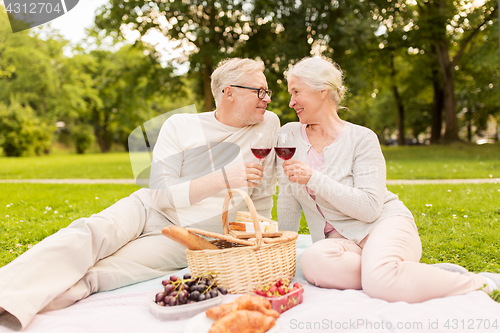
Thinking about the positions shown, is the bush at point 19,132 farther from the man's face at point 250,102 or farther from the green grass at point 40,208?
the man's face at point 250,102

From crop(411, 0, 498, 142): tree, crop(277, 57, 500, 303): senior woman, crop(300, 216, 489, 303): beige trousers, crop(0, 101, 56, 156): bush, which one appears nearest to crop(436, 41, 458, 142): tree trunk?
crop(411, 0, 498, 142): tree

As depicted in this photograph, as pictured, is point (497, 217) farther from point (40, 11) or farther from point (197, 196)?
point (40, 11)

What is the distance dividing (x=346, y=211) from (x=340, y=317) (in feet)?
2.76

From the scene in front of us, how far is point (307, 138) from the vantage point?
3.32 metres

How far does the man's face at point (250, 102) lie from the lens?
3.38 m

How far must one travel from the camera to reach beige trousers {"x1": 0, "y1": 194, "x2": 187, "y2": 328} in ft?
7.97

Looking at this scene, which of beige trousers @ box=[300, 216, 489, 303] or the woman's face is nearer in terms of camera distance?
beige trousers @ box=[300, 216, 489, 303]

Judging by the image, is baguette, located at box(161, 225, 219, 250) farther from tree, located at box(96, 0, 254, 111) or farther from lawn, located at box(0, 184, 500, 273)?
tree, located at box(96, 0, 254, 111)

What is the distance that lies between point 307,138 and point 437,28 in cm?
1826

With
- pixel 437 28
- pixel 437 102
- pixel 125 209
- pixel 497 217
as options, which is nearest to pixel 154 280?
pixel 125 209

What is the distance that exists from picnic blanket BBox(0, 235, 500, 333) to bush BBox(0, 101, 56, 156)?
30.1 metres

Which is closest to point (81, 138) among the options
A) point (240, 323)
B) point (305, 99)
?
point (305, 99)

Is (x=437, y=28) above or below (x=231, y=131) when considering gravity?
above

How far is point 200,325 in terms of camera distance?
2164mm
